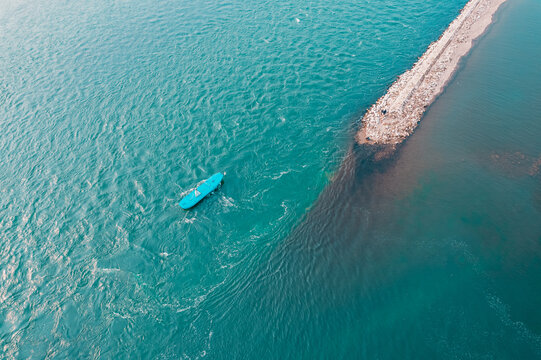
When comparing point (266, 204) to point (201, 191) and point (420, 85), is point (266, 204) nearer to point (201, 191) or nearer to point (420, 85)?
point (201, 191)

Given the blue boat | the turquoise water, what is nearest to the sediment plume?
the turquoise water

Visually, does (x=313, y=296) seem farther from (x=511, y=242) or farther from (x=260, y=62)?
(x=260, y=62)

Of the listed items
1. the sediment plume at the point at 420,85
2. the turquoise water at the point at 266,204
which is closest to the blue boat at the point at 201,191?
the turquoise water at the point at 266,204

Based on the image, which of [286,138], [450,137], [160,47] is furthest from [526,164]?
[160,47]

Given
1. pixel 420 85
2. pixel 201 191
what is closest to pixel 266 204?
pixel 201 191

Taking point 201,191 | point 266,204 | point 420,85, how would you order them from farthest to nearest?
point 420,85 < point 201,191 < point 266,204
